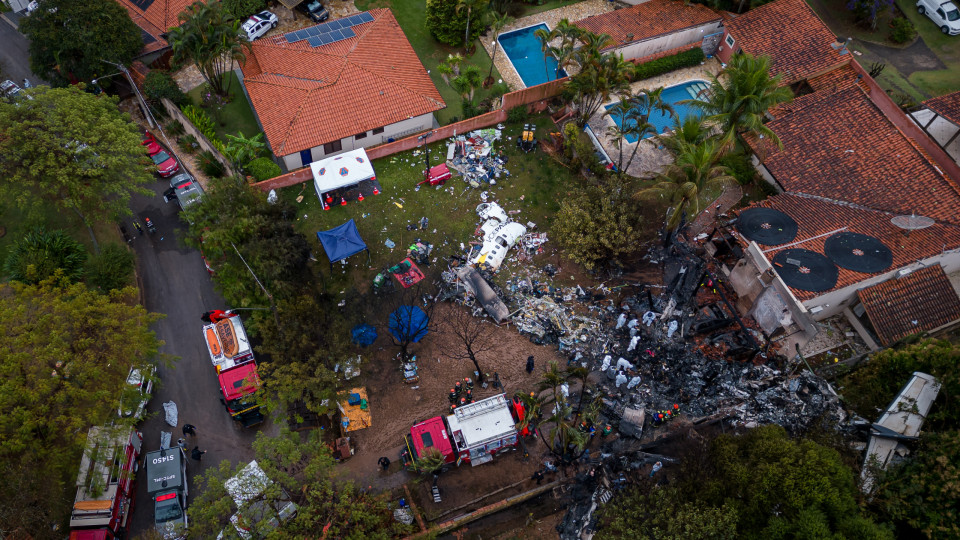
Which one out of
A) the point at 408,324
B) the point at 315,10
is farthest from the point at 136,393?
the point at 315,10

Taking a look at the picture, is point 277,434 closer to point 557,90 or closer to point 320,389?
point 320,389

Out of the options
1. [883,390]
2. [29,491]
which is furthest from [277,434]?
[883,390]

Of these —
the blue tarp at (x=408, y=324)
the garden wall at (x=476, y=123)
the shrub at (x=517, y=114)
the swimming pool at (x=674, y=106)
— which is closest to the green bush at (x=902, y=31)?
the swimming pool at (x=674, y=106)

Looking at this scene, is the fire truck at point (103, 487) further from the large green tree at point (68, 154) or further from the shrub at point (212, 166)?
the shrub at point (212, 166)

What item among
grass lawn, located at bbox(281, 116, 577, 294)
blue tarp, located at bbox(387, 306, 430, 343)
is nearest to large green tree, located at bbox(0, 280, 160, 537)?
grass lawn, located at bbox(281, 116, 577, 294)

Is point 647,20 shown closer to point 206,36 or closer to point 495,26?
point 495,26

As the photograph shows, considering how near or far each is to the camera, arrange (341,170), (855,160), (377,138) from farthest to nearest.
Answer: (377,138), (341,170), (855,160)
